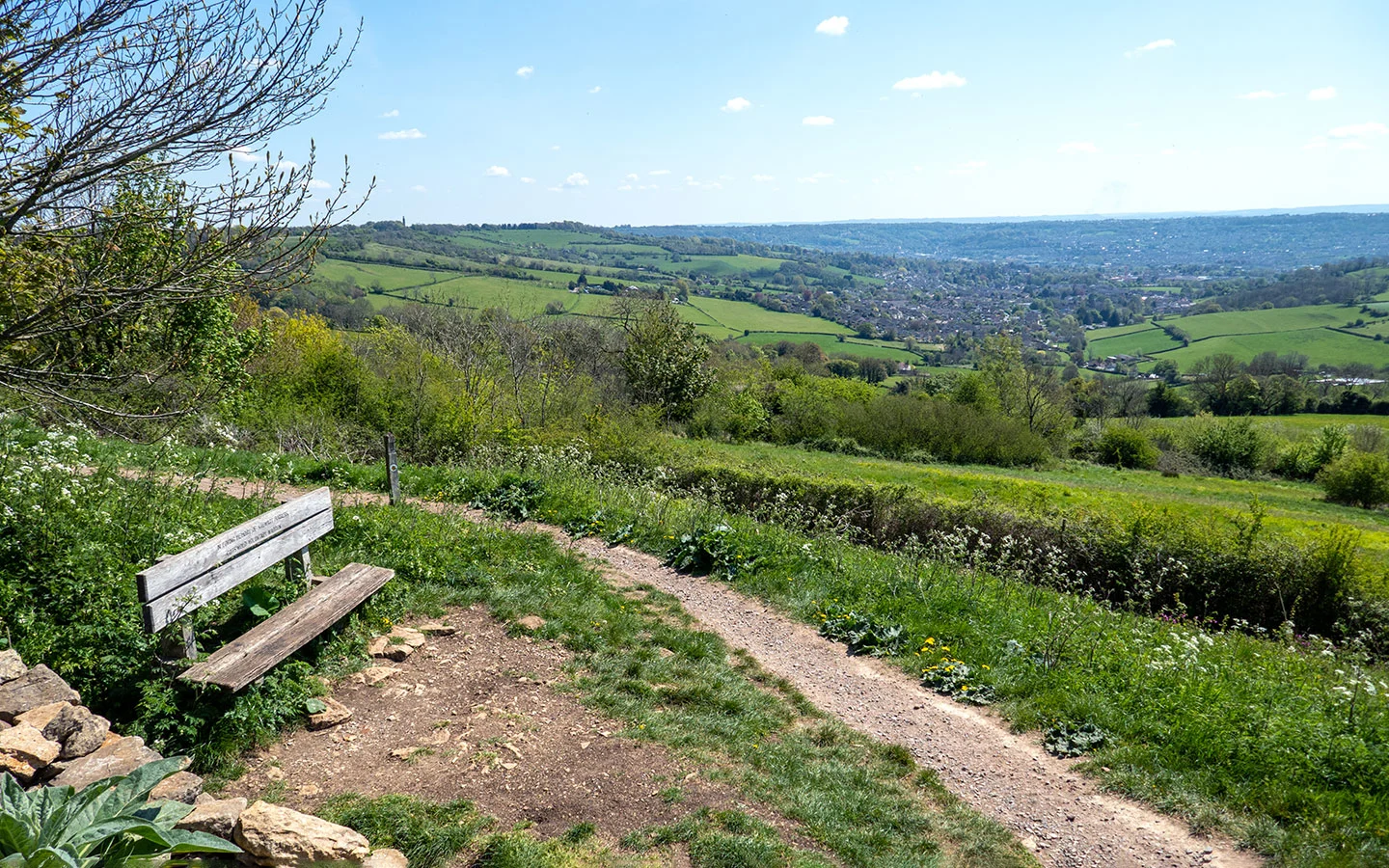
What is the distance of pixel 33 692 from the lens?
4.61 metres

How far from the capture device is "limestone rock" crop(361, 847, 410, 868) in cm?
401

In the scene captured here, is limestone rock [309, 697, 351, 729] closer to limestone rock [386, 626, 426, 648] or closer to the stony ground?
the stony ground

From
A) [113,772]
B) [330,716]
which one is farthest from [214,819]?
[330,716]

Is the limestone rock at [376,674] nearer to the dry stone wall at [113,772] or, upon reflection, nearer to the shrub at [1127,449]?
the dry stone wall at [113,772]

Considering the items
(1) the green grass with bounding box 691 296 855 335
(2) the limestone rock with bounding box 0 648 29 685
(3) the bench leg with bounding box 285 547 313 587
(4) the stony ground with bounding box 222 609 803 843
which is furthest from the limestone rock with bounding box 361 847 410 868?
(1) the green grass with bounding box 691 296 855 335

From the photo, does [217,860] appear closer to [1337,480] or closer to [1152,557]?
[1152,557]

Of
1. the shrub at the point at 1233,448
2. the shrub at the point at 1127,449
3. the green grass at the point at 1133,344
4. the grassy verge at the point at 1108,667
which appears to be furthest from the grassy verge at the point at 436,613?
the green grass at the point at 1133,344

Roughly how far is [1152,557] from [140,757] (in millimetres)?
13206

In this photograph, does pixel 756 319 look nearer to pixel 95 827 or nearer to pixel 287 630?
pixel 287 630

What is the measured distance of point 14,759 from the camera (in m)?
3.96

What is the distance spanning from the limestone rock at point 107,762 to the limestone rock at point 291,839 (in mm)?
659

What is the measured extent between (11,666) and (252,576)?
167 cm

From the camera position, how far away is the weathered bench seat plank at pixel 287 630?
5.15 meters

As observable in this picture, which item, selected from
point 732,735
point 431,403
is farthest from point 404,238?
point 732,735
